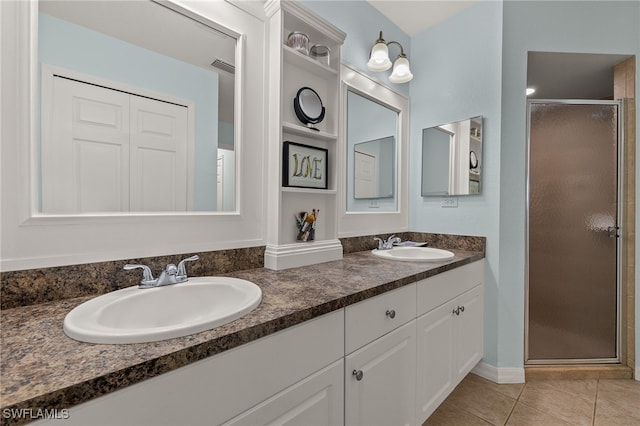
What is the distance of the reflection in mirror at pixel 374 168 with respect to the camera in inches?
78.8

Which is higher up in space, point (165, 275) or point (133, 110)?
point (133, 110)

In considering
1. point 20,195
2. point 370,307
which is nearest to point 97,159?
point 20,195

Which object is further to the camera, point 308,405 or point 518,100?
point 518,100

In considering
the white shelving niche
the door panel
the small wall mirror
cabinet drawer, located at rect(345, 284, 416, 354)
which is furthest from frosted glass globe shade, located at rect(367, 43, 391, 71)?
cabinet drawer, located at rect(345, 284, 416, 354)

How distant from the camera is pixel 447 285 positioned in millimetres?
1549

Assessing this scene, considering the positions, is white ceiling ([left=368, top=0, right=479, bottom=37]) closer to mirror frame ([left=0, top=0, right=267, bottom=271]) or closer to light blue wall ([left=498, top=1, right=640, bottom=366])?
light blue wall ([left=498, top=1, right=640, bottom=366])

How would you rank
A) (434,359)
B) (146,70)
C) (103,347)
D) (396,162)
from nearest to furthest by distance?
1. (103,347)
2. (146,70)
3. (434,359)
4. (396,162)

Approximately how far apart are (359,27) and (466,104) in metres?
0.90

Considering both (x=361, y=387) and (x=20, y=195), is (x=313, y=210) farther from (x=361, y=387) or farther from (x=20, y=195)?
(x=20, y=195)


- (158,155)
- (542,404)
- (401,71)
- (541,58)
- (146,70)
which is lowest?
(542,404)

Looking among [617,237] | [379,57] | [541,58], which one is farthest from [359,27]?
[617,237]

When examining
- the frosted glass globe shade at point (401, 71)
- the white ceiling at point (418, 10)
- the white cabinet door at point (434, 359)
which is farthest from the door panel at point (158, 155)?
the white ceiling at point (418, 10)

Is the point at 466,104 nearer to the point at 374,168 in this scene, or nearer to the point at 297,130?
the point at 374,168

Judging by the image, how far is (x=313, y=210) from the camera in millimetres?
1593
